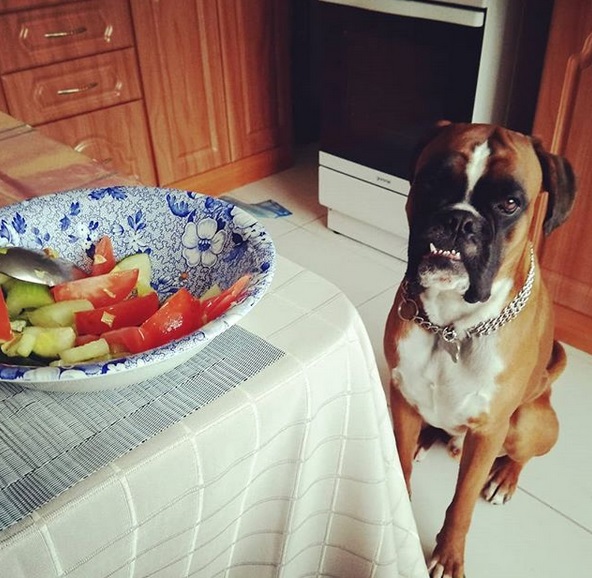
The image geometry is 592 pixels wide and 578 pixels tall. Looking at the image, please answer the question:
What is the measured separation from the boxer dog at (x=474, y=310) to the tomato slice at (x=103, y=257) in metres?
0.45

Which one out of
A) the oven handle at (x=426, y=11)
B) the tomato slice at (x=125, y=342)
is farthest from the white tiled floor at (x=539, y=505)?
the tomato slice at (x=125, y=342)

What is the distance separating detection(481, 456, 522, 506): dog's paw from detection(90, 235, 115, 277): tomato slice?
987 mm

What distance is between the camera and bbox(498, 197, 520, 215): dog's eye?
0.90m

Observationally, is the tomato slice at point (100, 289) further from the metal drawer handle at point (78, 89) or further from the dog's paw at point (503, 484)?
the metal drawer handle at point (78, 89)

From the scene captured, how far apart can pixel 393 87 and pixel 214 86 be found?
78 cm

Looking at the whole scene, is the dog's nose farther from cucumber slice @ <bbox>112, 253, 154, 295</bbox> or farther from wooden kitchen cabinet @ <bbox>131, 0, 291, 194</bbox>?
wooden kitchen cabinet @ <bbox>131, 0, 291, 194</bbox>

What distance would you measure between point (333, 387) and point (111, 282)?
255 millimetres

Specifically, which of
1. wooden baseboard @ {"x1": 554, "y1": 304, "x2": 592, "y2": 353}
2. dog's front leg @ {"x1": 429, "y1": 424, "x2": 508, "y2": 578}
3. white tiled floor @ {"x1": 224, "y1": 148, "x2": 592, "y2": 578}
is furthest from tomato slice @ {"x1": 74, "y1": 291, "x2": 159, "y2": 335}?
wooden baseboard @ {"x1": 554, "y1": 304, "x2": 592, "y2": 353}

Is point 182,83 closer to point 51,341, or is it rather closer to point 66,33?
point 66,33

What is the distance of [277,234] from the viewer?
2.31 meters

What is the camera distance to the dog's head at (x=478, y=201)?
90 cm

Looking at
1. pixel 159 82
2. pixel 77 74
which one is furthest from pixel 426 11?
pixel 77 74

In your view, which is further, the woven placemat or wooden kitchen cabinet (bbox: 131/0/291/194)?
wooden kitchen cabinet (bbox: 131/0/291/194)

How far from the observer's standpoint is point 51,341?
59 centimetres
